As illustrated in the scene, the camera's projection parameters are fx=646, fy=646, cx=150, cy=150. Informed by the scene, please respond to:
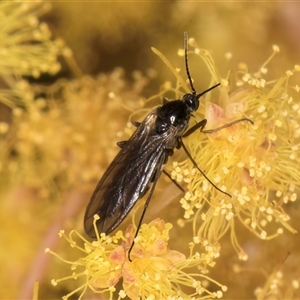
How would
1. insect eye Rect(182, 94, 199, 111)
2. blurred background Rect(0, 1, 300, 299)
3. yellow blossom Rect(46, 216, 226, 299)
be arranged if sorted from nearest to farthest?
yellow blossom Rect(46, 216, 226, 299) → insect eye Rect(182, 94, 199, 111) → blurred background Rect(0, 1, 300, 299)

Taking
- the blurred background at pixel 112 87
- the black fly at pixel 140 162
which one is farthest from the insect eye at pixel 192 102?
the blurred background at pixel 112 87

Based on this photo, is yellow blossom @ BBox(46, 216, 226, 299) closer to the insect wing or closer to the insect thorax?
the insect wing

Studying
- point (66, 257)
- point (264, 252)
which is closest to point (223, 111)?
point (264, 252)

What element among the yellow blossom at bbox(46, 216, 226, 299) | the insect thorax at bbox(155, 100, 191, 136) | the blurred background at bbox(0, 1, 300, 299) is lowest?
the yellow blossom at bbox(46, 216, 226, 299)

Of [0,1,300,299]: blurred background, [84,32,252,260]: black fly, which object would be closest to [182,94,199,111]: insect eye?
[84,32,252,260]: black fly

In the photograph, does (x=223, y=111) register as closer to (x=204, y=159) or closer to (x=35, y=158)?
(x=204, y=159)

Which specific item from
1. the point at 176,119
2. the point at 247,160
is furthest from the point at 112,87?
the point at 247,160

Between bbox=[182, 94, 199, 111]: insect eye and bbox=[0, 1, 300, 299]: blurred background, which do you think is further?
bbox=[0, 1, 300, 299]: blurred background
